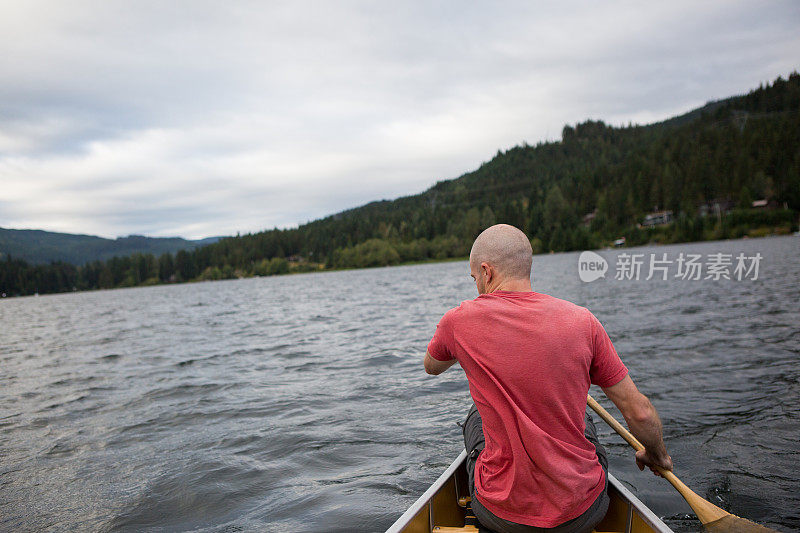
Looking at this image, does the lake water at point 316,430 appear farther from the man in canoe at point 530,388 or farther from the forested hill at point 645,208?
the forested hill at point 645,208

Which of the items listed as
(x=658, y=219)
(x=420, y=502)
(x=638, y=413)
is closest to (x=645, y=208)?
(x=658, y=219)

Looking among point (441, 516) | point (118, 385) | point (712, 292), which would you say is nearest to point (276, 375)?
point (118, 385)

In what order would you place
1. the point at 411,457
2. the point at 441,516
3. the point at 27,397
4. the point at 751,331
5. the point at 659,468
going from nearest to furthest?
the point at 659,468 → the point at 441,516 → the point at 411,457 → the point at 27,397 → the point at 751,331

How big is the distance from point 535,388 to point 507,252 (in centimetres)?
91

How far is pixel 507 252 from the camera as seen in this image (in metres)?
3.35

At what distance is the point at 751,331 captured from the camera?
15.6 metres

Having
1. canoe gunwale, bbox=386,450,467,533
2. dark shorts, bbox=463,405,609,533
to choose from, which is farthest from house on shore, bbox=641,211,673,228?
dark shorts, bbox=463,405,609,533

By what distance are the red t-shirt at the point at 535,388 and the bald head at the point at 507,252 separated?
19 centimetres

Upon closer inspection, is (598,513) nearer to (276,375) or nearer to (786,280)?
(276,375)

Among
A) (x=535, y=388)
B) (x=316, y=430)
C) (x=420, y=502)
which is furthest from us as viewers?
(x=316, y=430)

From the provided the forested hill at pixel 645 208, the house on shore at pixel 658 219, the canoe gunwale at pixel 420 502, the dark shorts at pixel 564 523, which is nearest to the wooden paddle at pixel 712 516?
Answer: the dark shorts at pixel 564 523

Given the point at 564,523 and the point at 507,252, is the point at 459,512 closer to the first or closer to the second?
the point at 564,523

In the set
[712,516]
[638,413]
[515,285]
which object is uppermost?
[515,285]

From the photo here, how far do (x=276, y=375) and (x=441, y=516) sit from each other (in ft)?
34.8
